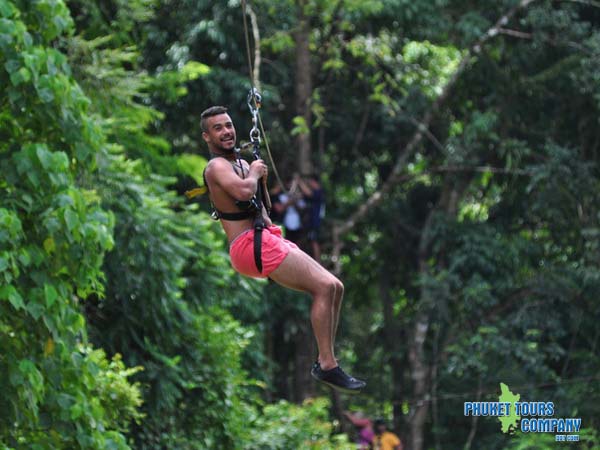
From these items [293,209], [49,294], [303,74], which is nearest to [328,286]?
[49,294]

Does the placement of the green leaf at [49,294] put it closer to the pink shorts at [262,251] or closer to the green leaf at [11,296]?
the green leaf at [11,296]

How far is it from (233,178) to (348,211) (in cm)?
1203

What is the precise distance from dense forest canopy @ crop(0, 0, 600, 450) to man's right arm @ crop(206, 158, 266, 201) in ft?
9.45

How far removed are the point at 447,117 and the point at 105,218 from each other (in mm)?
9594

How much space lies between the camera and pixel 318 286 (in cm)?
508

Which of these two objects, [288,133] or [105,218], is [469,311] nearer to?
[288,133]

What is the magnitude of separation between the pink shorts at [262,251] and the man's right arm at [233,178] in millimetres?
197

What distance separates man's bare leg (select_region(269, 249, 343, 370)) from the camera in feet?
16.6

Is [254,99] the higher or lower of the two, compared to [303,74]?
lower

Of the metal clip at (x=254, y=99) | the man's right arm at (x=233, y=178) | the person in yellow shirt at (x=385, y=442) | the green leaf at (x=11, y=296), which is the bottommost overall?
the person in yellow shirt at (x=385, y=442)

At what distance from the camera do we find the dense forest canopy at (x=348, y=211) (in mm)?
10328

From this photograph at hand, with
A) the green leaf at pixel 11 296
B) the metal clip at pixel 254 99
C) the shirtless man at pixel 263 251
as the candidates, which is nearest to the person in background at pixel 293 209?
the green leaf at pixel 11 296

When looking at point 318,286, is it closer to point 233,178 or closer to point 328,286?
point 328,286

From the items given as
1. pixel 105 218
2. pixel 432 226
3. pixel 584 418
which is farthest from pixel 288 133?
pixel 105 218
